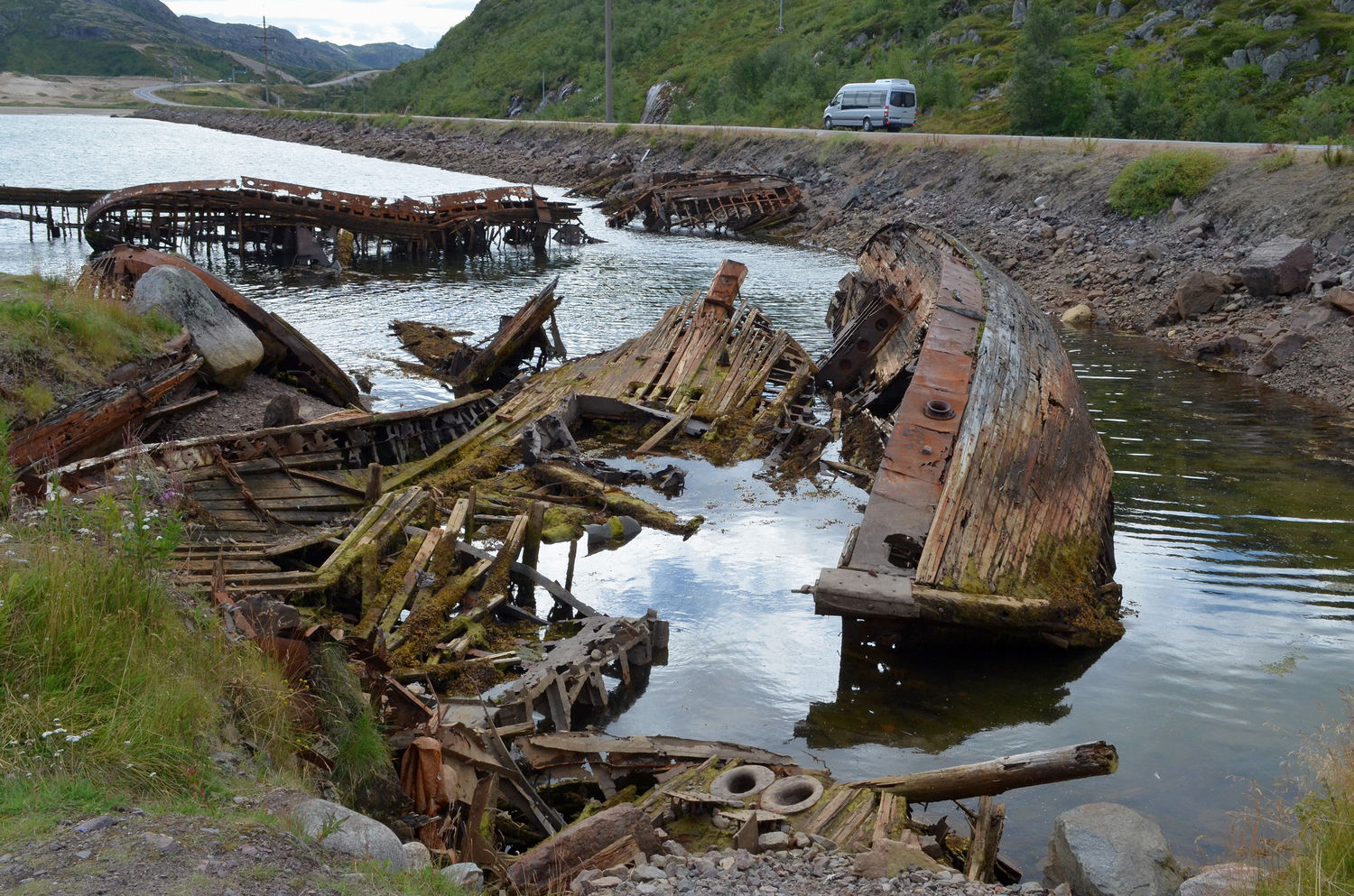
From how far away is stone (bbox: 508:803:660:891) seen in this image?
557cm

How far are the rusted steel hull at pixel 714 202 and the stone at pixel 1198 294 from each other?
23.0 meters

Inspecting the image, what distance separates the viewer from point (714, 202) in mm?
46625

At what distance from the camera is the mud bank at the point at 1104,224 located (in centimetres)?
2080

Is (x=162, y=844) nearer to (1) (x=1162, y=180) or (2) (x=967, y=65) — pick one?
(1) (x=1162, y=180)

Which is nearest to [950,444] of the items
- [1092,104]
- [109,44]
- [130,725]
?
[130,725]

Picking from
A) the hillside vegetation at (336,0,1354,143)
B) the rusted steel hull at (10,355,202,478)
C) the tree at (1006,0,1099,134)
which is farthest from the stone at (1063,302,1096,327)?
the rusted steel hull at (10,355,202,478)

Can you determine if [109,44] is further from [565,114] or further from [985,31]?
[985,31]

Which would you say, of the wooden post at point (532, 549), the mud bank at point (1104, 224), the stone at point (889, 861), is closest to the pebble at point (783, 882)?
the stone at point (889, 861)

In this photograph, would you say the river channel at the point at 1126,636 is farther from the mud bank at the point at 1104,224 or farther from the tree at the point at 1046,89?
the tree at the point at 1046,89

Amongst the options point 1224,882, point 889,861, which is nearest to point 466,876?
point 889,861

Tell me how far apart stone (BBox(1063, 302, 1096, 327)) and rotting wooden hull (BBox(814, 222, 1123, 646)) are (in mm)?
10232

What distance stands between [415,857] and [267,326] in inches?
564

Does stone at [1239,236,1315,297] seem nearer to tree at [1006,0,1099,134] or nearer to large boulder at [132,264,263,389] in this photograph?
large boulder at [132,264,263,389]

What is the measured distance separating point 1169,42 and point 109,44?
648 feet
